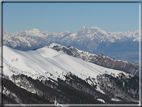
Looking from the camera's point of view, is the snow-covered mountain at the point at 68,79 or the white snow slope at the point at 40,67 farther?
the white snow slope at the point at 40,67

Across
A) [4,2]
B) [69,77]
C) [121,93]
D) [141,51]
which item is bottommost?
[121,93]

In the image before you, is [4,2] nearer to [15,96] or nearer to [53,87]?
[15,96]

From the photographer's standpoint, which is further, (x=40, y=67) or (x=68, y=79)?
(x=40, y=67)

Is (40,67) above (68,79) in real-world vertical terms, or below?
above

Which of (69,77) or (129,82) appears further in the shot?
(129,82)

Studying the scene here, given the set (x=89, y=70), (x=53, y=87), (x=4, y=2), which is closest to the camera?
(x=4, y=2)

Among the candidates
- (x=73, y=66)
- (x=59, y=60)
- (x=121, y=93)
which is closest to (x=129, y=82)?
(x=121, y=93)

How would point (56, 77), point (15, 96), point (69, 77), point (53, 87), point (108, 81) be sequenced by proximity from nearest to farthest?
point (15, 96) → point (53, 87) → point (56, 77) → point (69, 77) → point (108, 81)

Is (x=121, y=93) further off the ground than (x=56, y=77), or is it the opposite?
(x=56, y=77)

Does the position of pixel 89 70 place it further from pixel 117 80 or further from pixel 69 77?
pixel 69 77

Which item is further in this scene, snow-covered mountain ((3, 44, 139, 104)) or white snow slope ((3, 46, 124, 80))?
white snow slope ((3, 46, 124, 80))
